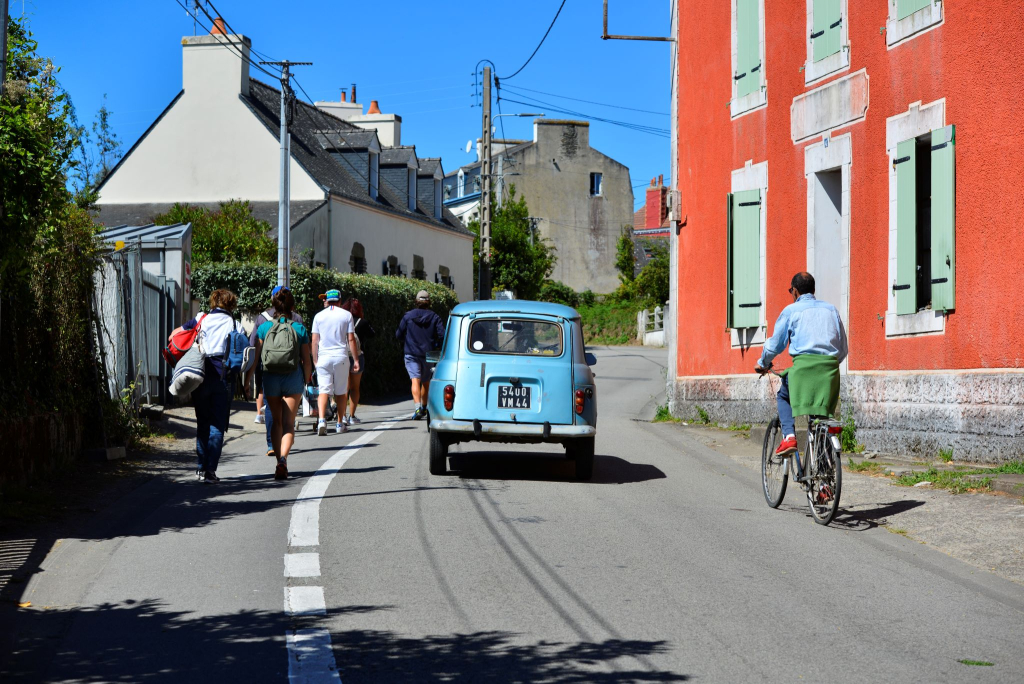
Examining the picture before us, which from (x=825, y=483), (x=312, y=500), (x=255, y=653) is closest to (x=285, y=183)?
(x=312, y=500)

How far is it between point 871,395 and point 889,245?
1.80 meters

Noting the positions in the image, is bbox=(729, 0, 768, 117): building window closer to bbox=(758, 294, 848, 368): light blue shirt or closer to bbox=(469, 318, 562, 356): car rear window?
bbox=(469, 318, 562, 356): car rear window

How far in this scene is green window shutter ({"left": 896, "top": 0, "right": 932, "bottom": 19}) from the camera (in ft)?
41.8

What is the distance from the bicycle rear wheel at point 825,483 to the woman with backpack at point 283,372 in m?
4.73

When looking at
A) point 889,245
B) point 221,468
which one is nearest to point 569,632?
point 221,468

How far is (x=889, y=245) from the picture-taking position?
44.1 ft

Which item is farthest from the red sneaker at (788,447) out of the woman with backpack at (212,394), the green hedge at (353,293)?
the green hedge at (353,293)

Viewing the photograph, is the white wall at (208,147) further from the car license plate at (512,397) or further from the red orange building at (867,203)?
the car license plate at (512,397)

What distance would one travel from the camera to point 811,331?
29.3ft

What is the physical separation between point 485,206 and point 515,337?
22.8 meters

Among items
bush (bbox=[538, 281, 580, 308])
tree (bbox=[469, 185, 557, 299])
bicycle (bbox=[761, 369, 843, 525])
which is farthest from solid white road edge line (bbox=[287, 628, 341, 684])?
bush (bbox=[538, 281, 580, 308])

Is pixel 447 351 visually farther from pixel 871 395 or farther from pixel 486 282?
pixel 486 282

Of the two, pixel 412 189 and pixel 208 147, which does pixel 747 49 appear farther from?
pixel 412 189

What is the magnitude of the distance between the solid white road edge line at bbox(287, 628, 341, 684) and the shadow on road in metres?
5.58
